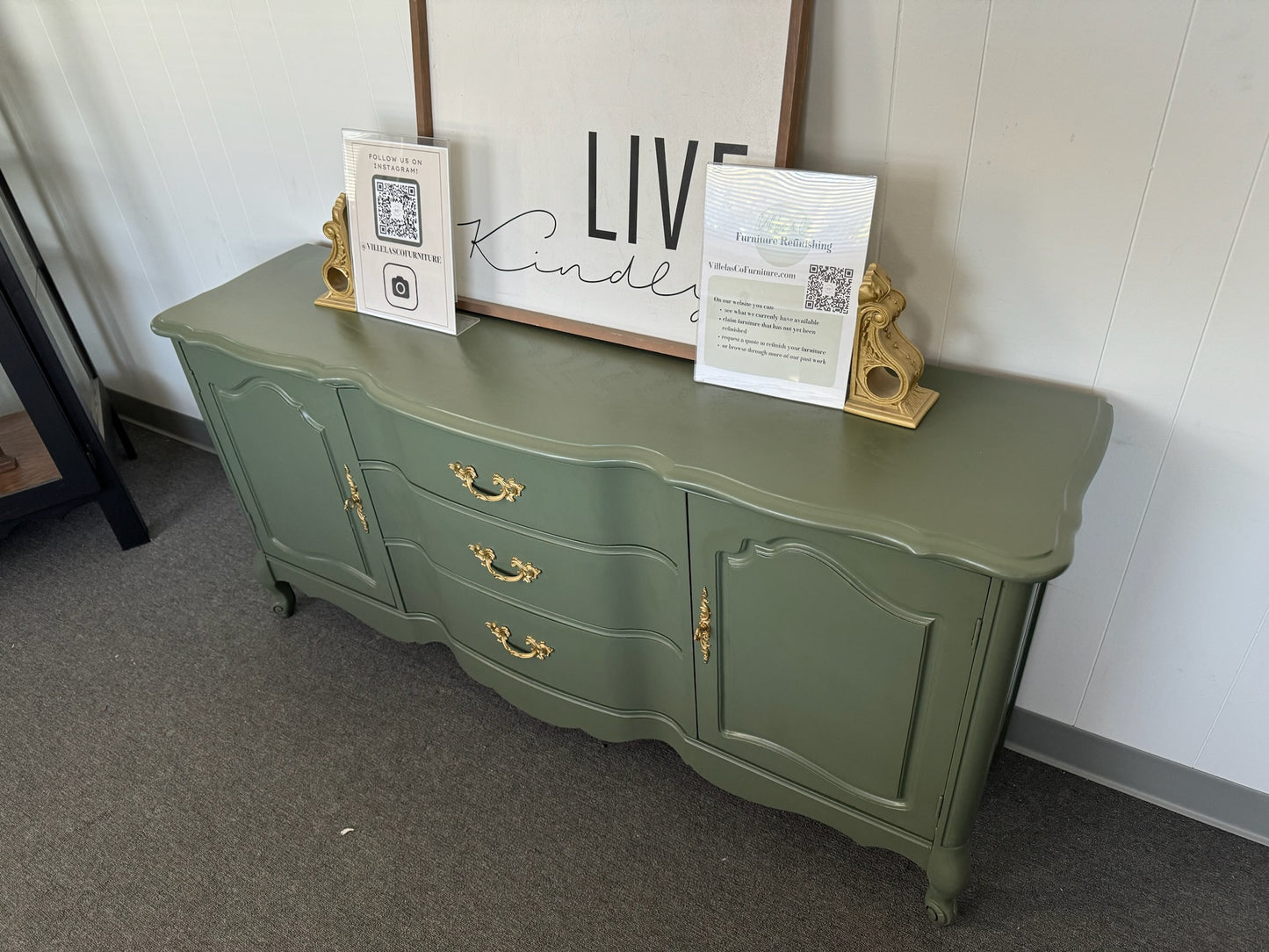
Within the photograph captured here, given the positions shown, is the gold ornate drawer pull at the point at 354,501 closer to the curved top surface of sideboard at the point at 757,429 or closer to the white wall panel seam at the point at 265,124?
the curved top surface of sideboard at the point at 757,429

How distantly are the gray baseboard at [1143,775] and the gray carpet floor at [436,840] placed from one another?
3 centimetres

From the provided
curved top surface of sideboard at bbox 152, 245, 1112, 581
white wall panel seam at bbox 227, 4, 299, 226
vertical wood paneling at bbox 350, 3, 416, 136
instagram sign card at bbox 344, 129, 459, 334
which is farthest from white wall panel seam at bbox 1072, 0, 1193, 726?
white wall panel seam at bbox 227, 4, 299, 226

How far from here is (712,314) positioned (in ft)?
4.05

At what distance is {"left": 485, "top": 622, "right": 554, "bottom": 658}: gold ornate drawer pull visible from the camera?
1490mm

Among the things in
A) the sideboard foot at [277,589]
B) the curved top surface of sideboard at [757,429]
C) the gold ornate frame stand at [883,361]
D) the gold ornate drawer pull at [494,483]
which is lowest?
the sideboard foot at [277,589]

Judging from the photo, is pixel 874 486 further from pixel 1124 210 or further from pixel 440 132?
pixel 440 132

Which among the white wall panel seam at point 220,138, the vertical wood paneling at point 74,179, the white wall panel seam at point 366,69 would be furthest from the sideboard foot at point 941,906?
the vertical wood paneling at point 74,179

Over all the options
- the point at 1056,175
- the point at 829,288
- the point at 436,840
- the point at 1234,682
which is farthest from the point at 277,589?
the point at 1234,682

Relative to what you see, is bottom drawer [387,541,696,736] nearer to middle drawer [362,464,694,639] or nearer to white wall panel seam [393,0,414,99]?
middle drawer [362,464,694,639]

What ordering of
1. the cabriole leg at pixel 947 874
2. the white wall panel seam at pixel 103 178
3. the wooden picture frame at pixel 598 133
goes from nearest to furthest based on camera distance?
the wooden picture frame at pixel 598 133
the cabriole leg at pixel 947 874
the white wall panel seam at pixel 103 178

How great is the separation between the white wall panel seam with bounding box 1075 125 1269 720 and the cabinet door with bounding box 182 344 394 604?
1.27m

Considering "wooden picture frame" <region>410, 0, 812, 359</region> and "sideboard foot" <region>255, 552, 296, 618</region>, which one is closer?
"wooden picture frame" <region>410, 0, 812, 359</region>

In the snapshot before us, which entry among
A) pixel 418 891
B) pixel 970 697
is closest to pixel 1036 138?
pixel 970 697

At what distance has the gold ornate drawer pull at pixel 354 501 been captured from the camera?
1.56 meters
